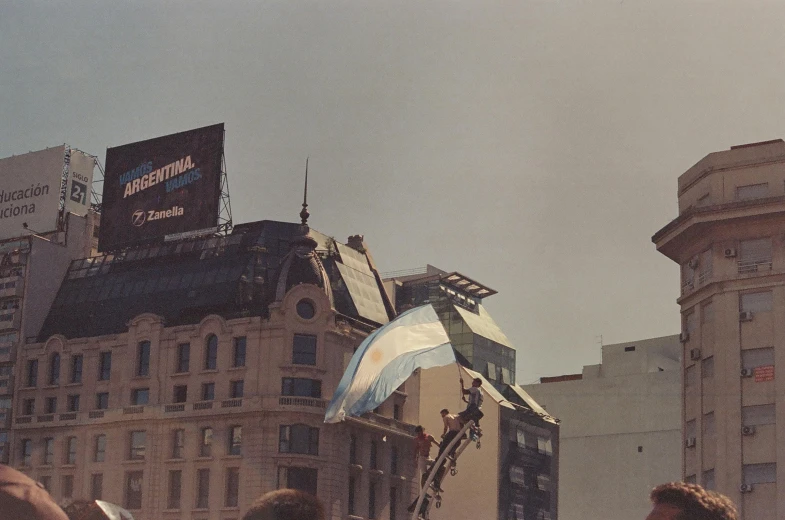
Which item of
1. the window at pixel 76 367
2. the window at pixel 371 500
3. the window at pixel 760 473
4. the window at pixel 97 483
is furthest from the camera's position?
the window at pixel 76 367

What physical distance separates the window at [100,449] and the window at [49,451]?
3768mm

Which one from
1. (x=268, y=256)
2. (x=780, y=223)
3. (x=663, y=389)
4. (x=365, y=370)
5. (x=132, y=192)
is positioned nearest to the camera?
(x=365, y=370)

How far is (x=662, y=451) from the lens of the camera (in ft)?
377

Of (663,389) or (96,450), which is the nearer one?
(96,450)

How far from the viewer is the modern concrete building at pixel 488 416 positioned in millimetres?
109875

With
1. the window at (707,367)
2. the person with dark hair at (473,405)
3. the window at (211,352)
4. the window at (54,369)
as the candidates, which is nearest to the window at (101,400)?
the window at (54,369)

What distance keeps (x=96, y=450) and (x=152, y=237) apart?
56.9ft

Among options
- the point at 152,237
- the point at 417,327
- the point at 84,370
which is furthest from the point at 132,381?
the point at 417,327

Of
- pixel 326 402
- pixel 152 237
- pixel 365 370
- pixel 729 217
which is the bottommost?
pixel 365 370

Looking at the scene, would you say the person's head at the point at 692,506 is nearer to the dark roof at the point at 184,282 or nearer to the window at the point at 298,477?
the window at the point at 298,477

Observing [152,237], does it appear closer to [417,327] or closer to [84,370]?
[84,370]

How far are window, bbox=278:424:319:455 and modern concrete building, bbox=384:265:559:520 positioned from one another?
19.0 meters

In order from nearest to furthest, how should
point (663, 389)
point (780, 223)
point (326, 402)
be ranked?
point (780, 223)
point (326, 402)
point (663, 389)

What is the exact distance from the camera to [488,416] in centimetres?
11050
